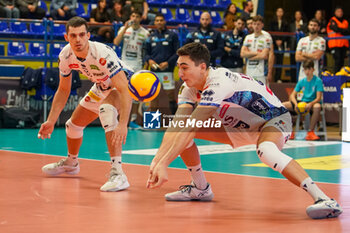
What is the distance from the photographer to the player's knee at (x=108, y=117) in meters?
6.41

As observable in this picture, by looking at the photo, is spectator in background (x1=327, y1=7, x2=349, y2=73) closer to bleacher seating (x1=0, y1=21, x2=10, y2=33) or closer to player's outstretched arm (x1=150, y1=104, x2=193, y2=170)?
bleacher seating (x1=0, y1=21, x2=10, y2=33)

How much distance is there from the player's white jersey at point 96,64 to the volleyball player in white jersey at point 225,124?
137 centimetres

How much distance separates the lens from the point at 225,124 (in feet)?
18.0

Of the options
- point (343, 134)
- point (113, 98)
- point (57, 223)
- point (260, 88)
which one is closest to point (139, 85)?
point (113, 98)

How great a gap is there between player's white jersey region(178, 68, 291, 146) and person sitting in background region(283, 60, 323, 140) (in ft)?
24.8

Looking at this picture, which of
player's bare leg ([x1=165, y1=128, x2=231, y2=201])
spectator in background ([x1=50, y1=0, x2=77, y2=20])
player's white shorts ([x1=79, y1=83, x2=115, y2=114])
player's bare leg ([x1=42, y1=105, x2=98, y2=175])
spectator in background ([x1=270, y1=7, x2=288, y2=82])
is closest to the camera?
player's bare leg ([x1=165, y1=128, x2=231, y2=201])

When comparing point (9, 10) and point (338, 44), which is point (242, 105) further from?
point (338, 44)

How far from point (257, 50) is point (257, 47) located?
0.23 ft

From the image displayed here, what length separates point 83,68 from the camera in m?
6.69

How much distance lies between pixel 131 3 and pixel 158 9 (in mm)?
2436

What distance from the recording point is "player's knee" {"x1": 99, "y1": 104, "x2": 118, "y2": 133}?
6406 mm

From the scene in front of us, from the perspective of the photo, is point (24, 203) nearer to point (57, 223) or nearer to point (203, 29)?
point (57, 223)

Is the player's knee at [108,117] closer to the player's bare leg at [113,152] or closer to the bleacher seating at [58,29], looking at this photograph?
the player's bare leg at [113,152]

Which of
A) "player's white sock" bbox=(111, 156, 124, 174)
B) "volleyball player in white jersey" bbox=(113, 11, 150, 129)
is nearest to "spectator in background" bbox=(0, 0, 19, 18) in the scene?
"volleyball player in white jersey" bbox=(113, 11, 150, 129)
